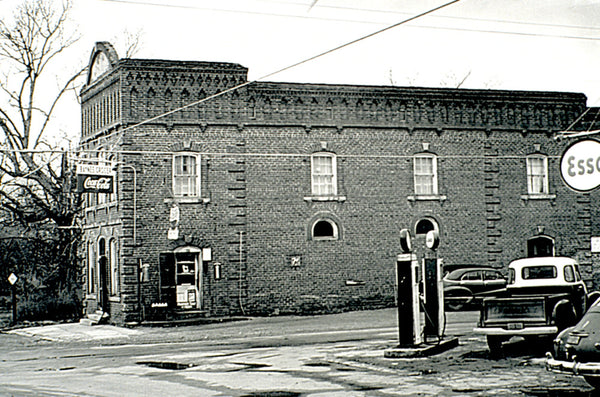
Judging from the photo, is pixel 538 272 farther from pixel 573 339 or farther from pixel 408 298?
pixel 573 339

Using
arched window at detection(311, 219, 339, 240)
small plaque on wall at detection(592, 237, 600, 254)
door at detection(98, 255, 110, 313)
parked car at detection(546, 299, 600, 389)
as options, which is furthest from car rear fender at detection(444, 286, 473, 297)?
parked car at detection(546, 299, 600, 389)

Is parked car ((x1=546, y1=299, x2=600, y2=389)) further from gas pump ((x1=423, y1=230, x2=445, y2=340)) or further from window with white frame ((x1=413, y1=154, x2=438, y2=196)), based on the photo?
window with white frame ((x1=413, y1=154, x2=438, y2=196))

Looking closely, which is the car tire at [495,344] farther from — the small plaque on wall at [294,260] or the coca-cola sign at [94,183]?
the coca-cola sign at [94,183]

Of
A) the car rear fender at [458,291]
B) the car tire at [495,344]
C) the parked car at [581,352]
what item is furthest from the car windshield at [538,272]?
the car rear fender at [458,291]

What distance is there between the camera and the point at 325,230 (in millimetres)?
30141

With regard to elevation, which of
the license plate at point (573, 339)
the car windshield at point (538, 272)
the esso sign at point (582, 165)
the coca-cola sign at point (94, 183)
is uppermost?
the coca-cola sign at point (94, 183)

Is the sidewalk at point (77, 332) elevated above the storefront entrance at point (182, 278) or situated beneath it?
situated beneath

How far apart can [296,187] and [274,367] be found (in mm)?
14982

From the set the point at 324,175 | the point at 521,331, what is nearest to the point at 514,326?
the point at 521,331

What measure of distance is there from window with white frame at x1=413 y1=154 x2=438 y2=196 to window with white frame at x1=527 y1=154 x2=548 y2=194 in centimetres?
427

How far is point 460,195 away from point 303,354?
16166 millimetres

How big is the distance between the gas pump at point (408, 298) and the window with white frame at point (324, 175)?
14.0m

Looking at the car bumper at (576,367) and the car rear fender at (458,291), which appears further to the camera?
the car rear fender at (458,291)

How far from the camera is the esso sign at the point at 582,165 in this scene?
507 inches
